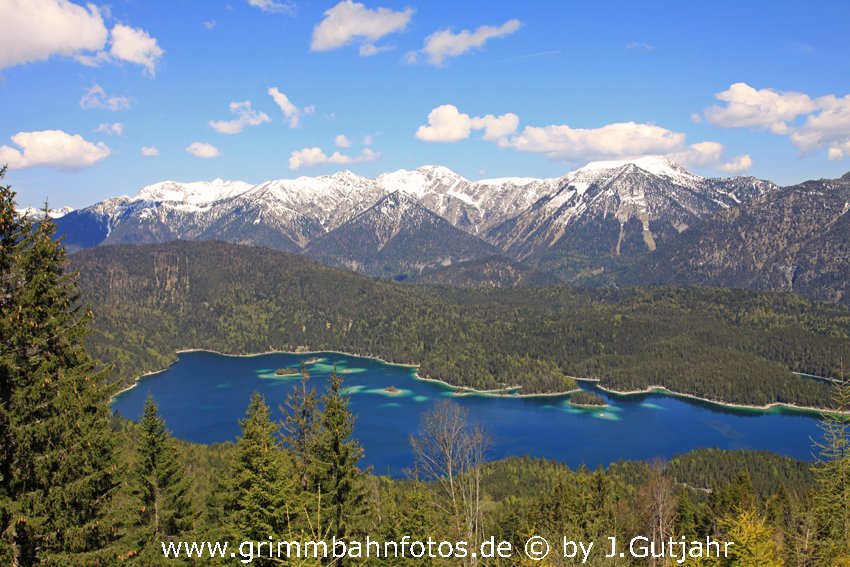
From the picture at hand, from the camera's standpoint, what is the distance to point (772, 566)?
51.9 ft

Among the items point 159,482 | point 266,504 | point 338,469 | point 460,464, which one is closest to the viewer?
point 266,504

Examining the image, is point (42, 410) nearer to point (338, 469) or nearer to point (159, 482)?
point (338, 469)

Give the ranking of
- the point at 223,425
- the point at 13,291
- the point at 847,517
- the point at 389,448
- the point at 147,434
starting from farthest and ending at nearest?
the point at 223,425 → the point at 389,448 → the point at 147,434 → the point at 847,517 → the point at 13,291

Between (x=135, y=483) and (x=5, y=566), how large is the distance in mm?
16888

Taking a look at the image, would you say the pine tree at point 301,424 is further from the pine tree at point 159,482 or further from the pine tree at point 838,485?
the pine tree at point 838,485

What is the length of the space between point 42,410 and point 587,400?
188 meters

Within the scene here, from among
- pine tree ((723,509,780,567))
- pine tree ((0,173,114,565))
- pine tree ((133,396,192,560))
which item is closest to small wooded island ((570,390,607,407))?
pine tree ((133,396,192,560))

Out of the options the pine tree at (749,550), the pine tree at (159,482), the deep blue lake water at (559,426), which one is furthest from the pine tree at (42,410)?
the deep blue lake water at (559,426)

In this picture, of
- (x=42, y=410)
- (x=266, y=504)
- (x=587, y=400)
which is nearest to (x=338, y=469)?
(x=266, y=504)

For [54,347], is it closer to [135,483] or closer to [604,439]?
[135,483]

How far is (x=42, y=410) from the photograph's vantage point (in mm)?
15664

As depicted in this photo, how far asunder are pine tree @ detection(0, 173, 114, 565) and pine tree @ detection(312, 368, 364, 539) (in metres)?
12.4

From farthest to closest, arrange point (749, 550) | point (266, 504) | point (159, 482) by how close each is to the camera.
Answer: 1. point (159, 482)
2. point (266, 504)
3. point (749, 550)

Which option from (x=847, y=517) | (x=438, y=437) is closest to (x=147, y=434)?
(x=438, y=437)
